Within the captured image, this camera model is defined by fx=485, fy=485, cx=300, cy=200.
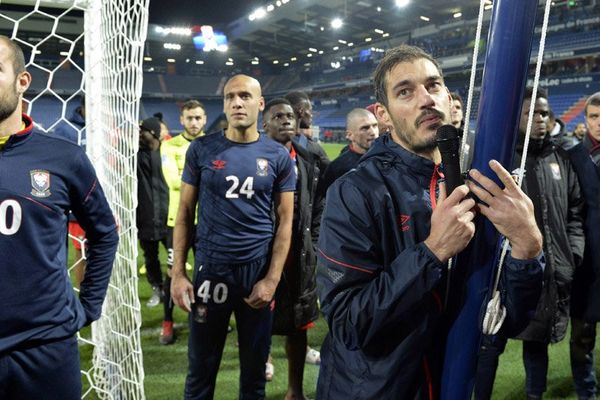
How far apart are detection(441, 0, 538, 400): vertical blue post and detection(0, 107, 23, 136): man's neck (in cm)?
155

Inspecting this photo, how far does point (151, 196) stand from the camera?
198 inches

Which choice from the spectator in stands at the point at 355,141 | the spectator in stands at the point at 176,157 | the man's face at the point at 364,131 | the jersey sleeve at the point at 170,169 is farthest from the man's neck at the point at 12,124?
the jersey sleeve at the point at 170,169

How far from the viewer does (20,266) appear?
1.66 meters

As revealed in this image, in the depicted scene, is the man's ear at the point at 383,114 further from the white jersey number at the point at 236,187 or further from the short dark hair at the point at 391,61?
the white jersey number at the point at 236,187

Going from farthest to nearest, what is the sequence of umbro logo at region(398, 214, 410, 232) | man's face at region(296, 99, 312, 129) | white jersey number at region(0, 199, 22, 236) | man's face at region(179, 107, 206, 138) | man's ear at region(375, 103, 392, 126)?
1. man's face at region(179, 107, 206, 138)
2. man's face at region(296, 99, 312, 129)
3. white jersey number at region(0, 199, 22, 236)
4. man's ear at region(375, 103, 392, 126)
5. umbro logo at region(398, 214, 410, 232)

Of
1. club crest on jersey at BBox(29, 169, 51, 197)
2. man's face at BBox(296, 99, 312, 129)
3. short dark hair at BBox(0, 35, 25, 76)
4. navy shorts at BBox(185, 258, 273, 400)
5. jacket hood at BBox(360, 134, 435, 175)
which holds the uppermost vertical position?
man's face at BBox(296, 99, 312, 129)

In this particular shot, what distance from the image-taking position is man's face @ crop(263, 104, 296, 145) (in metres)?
3.27

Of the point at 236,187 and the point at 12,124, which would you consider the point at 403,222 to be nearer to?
the point at 12,124

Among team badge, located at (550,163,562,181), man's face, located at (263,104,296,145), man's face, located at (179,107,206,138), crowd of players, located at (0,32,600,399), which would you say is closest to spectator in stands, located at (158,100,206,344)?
man's face, located at (179,107,206,138)

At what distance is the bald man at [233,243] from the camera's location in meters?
2.53

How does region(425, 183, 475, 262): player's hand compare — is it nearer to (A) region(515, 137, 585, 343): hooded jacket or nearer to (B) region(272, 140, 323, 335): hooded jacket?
(A) region(515, 137, 585, 343): hooded jacket

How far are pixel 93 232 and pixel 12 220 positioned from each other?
0.39m

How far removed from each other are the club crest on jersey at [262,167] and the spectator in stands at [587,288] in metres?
1.80

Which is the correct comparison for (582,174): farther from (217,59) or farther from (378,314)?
(217,59)
